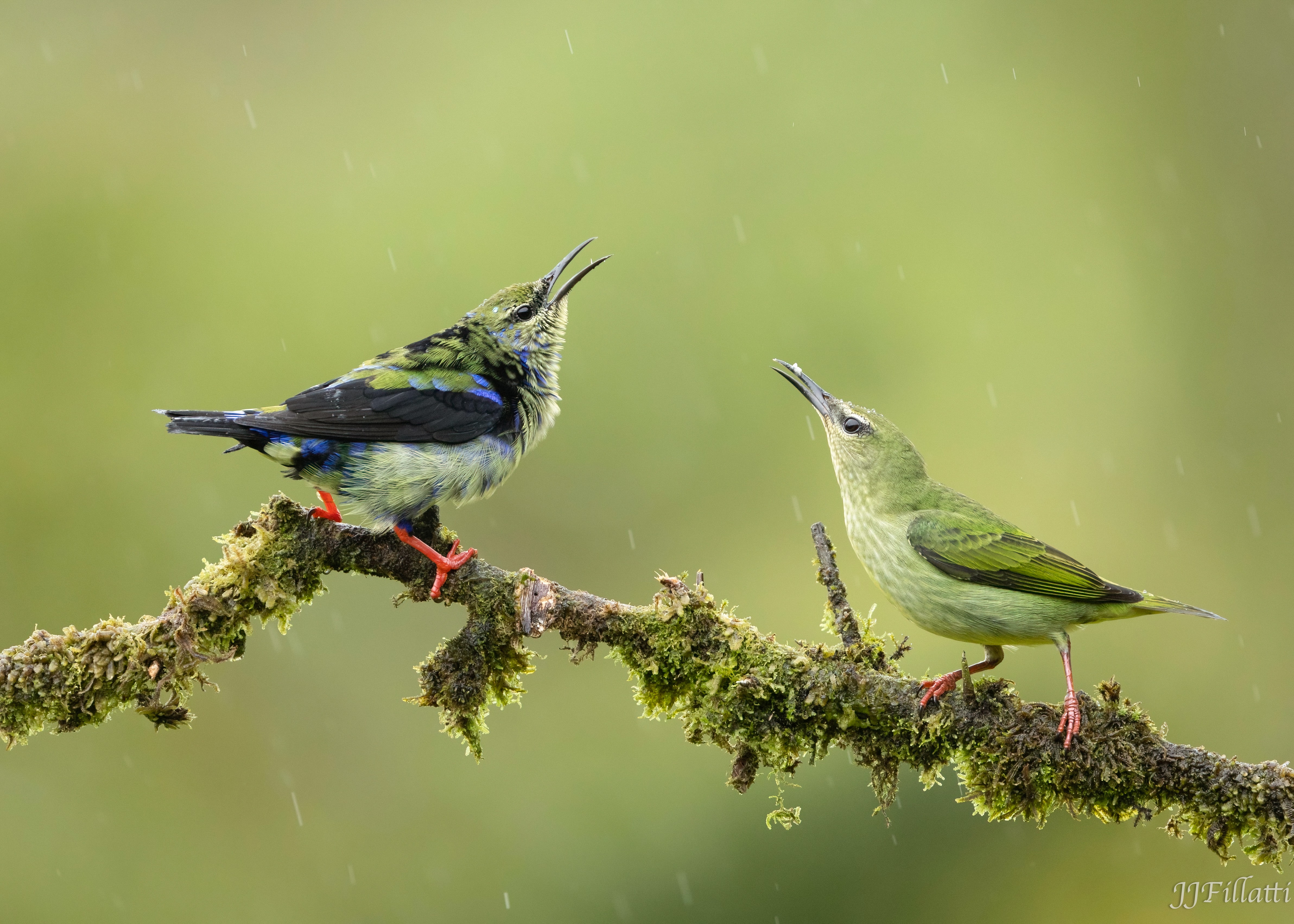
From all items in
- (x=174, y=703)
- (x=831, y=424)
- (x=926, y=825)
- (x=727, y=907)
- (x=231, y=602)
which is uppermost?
(x=831, y=424)

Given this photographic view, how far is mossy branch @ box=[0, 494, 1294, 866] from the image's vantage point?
13.1ft

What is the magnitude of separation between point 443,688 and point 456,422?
1284 mm

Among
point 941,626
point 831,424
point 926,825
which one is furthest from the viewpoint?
point 926,825

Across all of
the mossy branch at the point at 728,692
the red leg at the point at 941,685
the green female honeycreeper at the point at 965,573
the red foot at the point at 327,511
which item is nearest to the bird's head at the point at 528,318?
the red foot at the point at 327,511

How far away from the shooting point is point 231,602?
4559 millimetres

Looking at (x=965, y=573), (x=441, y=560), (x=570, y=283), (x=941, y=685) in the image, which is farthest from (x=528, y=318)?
(x=941, y=685)

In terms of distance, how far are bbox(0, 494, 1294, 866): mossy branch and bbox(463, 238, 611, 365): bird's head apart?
1.58 meters

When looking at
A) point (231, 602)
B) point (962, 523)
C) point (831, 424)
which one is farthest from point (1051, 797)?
point (231, 602)

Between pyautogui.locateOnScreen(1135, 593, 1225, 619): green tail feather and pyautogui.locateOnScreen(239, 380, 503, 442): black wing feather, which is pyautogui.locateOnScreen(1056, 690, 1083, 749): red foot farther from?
pyautogui.locateOnScreen(239, 380, 503, 442): black wing feather

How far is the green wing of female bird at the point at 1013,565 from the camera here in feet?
14.4

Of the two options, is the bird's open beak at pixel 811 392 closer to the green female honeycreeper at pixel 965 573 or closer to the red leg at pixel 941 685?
the green female honeycreeper at pixel 965 573

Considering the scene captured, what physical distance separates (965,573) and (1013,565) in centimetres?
21

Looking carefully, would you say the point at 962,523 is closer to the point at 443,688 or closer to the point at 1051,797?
the point at 1051,797

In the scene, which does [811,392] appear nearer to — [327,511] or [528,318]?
[528,318]
